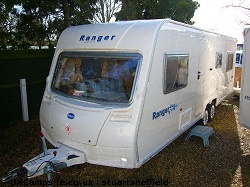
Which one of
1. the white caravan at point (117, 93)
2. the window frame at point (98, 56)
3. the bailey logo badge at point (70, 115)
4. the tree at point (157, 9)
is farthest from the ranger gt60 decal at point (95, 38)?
the tree at point (157, 9)

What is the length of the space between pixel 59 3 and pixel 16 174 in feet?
21.9

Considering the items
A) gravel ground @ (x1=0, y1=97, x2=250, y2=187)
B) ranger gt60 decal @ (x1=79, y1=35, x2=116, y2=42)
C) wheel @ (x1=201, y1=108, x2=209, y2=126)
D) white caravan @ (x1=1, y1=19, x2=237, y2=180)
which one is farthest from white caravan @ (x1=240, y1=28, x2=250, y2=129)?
ranger gt60 decal @ (x1=79, y1=35, x2=116, y2=42)

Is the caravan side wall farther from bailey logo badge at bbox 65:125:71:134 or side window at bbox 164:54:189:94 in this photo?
bailey logo badge at bbox 65:125:71:134

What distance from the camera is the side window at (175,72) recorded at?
4094 millimetres

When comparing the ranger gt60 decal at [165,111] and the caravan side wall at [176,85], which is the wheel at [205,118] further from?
the ranger gt60 decal at [165,111]

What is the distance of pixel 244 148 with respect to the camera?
5.31 metres

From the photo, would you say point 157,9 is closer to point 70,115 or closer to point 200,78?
point 200,78

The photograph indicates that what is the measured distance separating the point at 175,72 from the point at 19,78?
4.49m

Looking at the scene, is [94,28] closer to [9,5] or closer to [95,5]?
[9,5]

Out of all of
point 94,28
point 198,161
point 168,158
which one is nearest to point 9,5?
point 94,28

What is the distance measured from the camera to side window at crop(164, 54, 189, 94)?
4.09m

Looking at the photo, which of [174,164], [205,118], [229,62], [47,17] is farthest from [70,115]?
[229,62]

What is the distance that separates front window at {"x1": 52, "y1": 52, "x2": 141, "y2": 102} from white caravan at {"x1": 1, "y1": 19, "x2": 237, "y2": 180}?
15 millimetres

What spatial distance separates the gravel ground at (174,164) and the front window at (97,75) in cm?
136
